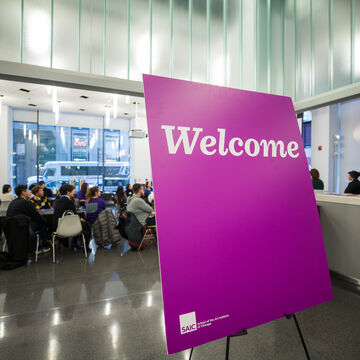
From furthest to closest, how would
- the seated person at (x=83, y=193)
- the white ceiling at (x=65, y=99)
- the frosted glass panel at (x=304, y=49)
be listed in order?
the white ceiling at (x=65, y=99)
the seated person at (x=83, y=193)
the frosted glass panel at (x=304, y=49)

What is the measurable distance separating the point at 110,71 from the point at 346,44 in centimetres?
354

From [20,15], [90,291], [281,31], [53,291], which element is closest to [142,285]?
[90,291]

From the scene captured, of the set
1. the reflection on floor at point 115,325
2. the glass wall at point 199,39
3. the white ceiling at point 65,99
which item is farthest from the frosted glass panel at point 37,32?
the white ceiling at point 65,99

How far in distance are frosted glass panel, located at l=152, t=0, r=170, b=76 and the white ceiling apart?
15.2 ft

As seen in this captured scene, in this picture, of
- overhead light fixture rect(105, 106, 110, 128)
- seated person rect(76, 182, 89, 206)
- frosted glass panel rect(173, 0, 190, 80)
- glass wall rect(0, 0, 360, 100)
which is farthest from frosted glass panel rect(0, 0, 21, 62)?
overhead light fixture rect(105, 106, 110, 128)

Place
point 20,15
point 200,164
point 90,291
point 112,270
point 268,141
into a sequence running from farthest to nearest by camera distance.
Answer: point 112,270 → point 20,15 → point 90,291 → point 268,141 → point 200,164

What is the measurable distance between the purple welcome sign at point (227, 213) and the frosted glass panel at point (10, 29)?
3.24 m

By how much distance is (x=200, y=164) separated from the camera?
1.17 m

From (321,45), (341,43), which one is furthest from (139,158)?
(341,43)

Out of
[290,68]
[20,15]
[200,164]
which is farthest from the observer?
[290,68]

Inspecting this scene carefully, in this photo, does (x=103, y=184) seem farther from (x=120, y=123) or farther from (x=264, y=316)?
(x=264, y=316)

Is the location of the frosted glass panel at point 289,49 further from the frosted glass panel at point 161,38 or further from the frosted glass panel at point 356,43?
the frosted glass panel at point 161,38

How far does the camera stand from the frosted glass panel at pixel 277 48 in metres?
4.55


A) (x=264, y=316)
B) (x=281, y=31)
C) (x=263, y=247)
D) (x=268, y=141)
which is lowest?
(x=264, y=316)
